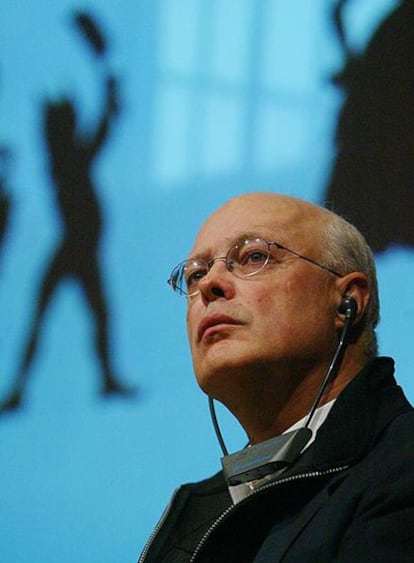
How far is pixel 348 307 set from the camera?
1.65m

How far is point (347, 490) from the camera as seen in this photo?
1.32 metres

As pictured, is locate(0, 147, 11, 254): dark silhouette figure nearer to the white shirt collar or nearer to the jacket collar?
the white shirt collar

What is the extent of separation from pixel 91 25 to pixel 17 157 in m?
0.34

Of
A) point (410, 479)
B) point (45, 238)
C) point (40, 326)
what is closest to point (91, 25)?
point (45, 238)

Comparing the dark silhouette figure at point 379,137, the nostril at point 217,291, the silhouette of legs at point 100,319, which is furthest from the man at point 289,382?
the dark silhouette figure at point 379,137

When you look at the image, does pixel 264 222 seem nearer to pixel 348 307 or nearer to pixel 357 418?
pixel 348 307

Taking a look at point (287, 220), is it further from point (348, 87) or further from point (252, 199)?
point (348, 87)

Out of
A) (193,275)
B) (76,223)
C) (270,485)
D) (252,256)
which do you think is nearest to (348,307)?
(252,256)

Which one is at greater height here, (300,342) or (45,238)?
(45,238)

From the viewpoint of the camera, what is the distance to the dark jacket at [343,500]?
4.01 ft

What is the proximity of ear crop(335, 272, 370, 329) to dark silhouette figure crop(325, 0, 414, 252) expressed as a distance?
55cm

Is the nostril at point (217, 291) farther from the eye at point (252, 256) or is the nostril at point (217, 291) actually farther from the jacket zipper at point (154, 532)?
the jacket zipper at point (154, 532)

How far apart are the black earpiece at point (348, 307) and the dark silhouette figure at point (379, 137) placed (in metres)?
0.60

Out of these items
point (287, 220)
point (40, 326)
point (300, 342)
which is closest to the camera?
point (300, 342)
